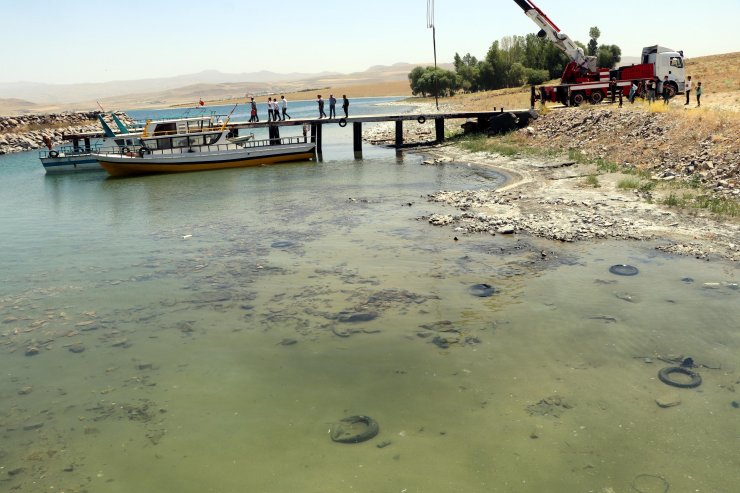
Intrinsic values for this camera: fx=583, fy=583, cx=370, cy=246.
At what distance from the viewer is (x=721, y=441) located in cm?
767

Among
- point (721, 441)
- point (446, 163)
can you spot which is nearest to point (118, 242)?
point (721, 441)

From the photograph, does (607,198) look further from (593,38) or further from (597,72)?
(593,38)

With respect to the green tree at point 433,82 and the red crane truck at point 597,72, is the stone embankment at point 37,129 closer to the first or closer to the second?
the red crane truck at point 597,72

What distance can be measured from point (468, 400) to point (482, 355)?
1517mm

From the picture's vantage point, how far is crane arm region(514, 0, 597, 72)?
38.8 m

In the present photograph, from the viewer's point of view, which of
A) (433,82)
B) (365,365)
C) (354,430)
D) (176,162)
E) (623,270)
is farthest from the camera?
(433,82)

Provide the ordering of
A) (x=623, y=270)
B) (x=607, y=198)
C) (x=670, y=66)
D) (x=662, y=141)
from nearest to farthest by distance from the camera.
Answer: (x=623, y=270) < (x=607, y=198) < (x=662, y=141) < (x=670, y=66)

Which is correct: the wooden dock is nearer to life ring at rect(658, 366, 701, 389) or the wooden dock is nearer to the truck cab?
the truck cab

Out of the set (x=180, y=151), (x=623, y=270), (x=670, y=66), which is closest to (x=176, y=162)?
(x=180, y=151)

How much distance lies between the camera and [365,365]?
32.9 feet

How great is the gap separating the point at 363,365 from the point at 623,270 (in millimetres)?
7506

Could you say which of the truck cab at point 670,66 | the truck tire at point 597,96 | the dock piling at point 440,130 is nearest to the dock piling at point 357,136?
the dock piling at point 440,130

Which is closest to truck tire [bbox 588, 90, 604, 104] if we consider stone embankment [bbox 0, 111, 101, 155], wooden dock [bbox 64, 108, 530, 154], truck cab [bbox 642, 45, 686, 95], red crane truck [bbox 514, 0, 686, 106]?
red crane truck [bbox 514, 0, 686, 106]

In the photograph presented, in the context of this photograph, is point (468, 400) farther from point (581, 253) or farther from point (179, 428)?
point (581, 253)
